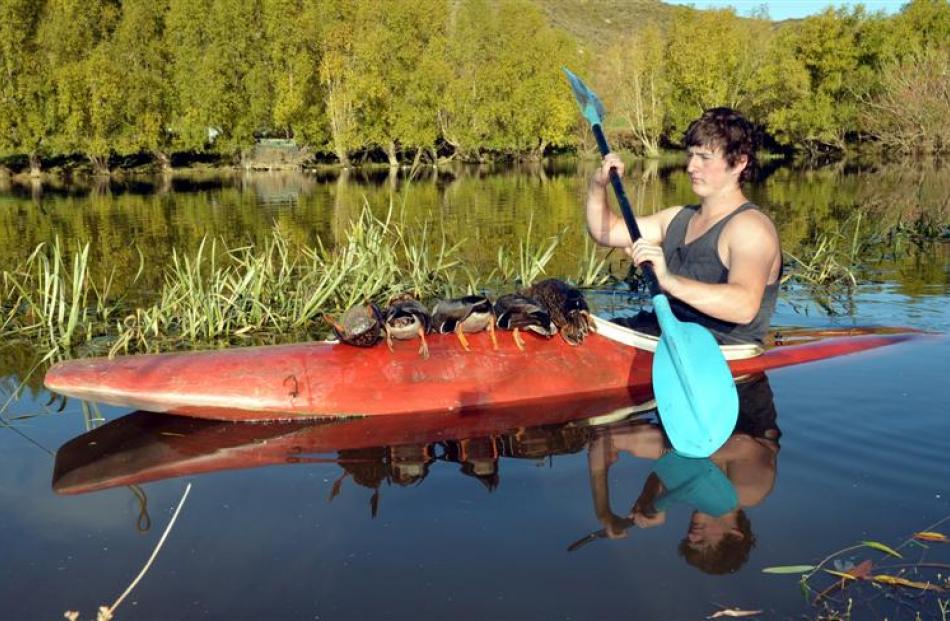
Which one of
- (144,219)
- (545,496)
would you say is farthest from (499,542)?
(144,219)

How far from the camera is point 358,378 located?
4465 mm

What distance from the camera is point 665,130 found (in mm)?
45812

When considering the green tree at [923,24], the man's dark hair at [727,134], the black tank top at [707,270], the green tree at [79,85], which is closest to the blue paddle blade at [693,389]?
the black tank top at [707,270]

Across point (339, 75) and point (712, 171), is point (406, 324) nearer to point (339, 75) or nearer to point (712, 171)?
point (712, 171)

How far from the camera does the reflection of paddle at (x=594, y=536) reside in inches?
125

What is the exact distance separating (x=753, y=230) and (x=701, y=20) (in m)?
42.8

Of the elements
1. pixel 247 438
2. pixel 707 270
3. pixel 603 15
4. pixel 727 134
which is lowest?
pixel 247 438

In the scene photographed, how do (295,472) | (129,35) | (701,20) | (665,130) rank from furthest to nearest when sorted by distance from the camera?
(665,130) → (701,20) → (129,35) → (295,472)

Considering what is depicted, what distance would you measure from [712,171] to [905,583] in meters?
2.21

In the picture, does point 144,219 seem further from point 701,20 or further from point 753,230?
point 701,20

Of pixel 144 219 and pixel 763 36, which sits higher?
pixel 763 36

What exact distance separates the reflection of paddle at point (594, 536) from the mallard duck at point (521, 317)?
1476 mm

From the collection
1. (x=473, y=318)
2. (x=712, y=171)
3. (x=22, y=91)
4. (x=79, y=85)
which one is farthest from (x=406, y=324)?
(x=22, y=91)

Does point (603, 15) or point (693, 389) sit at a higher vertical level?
point (603, 15)
